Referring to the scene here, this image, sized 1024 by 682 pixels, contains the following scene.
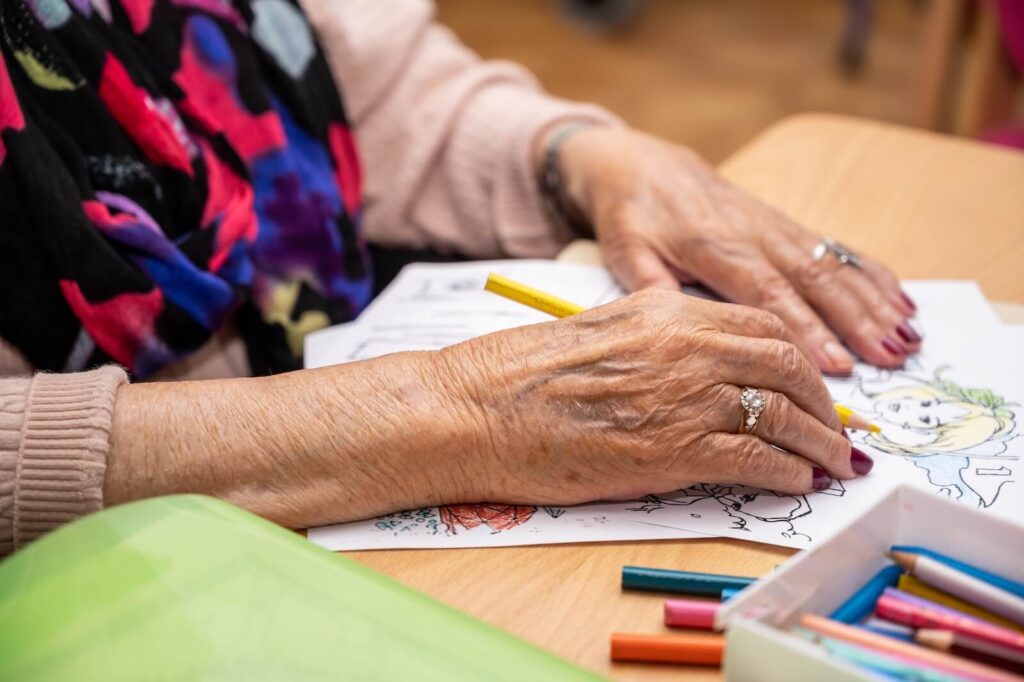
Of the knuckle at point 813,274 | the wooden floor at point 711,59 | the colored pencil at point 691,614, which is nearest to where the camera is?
the colored pencil at point 691,614

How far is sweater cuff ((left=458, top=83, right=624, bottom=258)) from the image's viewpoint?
1.17 m

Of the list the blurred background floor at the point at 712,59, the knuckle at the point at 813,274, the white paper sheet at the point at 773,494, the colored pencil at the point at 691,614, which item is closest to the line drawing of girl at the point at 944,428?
the white paper sheet at the point at 773,494

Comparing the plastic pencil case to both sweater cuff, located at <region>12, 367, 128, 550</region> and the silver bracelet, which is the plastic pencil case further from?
the silver bracelet

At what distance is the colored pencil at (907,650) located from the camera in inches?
18.7

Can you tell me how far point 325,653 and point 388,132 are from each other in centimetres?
82

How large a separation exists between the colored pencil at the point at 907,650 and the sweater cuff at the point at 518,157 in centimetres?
72

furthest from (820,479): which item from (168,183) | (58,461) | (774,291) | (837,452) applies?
(168,183)

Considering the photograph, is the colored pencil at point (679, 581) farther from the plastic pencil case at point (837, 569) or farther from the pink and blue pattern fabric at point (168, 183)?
the pink and blue pattern fabric at point (168, 183)

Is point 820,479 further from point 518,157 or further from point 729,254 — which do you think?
point 518,157

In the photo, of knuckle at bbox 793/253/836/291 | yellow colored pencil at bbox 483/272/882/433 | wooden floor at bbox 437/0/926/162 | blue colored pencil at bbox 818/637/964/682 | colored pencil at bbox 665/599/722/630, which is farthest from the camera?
wooden floor at bbox 437/0/926/162

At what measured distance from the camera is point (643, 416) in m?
0.69

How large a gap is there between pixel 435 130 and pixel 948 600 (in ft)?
2.70

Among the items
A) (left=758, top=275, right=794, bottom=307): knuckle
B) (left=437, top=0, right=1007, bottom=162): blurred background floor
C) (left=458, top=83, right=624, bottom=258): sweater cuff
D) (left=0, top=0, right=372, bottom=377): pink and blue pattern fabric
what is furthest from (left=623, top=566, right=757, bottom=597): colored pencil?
(left=437, top=0, right=1007, bottom=162): blurred background floor

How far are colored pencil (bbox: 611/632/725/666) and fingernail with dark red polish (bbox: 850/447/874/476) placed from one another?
197mm
